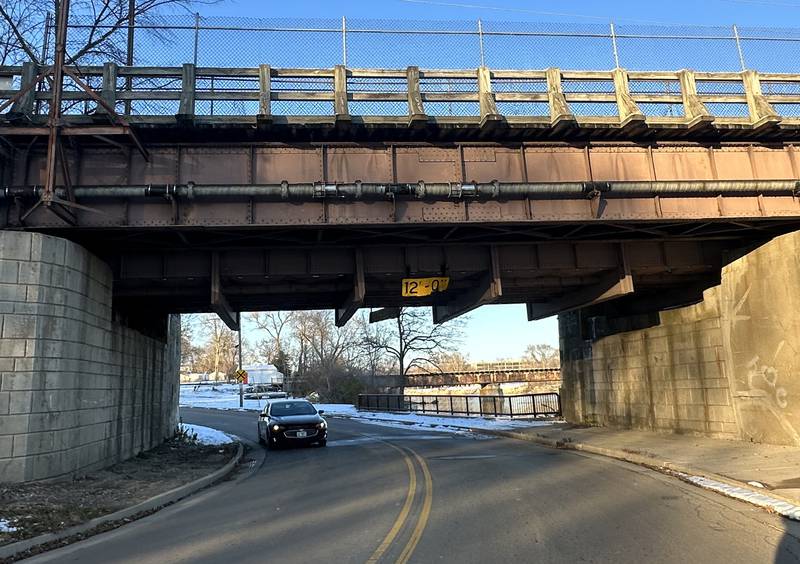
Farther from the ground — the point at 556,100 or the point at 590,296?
the point at 556,100

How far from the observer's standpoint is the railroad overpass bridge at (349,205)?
11.6 meters

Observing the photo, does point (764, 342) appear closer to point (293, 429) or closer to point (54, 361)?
point (293, 429)

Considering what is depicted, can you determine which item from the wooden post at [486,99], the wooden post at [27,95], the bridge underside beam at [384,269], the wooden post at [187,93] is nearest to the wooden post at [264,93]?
the wooden post at [187,93]

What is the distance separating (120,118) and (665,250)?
1419cm

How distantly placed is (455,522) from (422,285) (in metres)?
8.92

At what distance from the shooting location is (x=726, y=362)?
1551 cm

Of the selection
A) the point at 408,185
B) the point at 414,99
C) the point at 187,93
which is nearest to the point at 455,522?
the point at 408,185

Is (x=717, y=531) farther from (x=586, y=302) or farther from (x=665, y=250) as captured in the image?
(x=586, y=302)

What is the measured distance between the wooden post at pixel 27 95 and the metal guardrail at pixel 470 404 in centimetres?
2271

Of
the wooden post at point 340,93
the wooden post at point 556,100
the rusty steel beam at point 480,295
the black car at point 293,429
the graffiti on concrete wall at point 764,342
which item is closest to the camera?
the wooden post at point 340,93

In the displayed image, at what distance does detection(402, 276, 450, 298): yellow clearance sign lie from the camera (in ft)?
52.1

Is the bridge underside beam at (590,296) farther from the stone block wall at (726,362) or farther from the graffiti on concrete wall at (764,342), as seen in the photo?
the graffiti on concrete wall at (764,342)

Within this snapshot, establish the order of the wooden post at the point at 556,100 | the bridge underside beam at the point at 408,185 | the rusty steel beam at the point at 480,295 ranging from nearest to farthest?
the bridge underside beam at the point at 408,185 → the wooden post at the point at 556,100 → the rusty steel beam at the point at 480,295

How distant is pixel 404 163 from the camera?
527 inches
